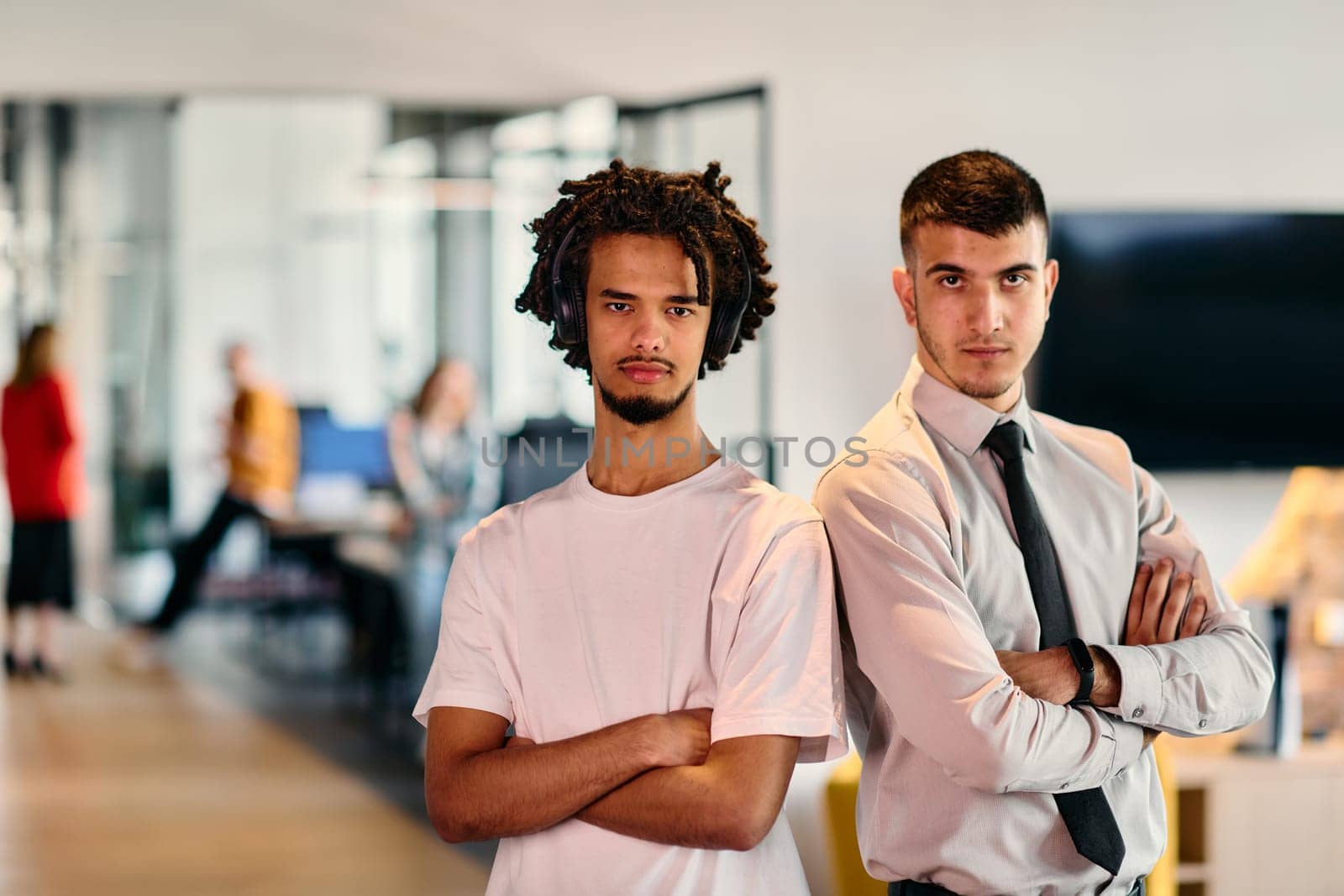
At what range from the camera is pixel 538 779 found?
1.55 metres

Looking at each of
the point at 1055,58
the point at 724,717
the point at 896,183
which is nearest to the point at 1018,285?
the point at 724,717

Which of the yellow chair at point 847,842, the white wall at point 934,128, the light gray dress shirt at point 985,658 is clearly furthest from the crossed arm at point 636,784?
the white wall at point 934,128

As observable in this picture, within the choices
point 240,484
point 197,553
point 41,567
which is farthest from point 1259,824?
point 41,567

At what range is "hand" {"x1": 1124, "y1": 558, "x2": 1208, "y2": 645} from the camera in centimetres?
176

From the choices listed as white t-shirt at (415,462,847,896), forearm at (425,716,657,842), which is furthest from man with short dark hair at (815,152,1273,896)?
forearm at (425,716,657,842)

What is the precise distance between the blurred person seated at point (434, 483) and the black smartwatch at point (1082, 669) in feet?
9.23

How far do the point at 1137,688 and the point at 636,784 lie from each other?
63cm

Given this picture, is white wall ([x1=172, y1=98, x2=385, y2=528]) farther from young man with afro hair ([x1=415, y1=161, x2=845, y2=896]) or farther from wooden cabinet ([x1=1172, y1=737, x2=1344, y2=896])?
young man with afro hair ([x1=415, y1=161, x2=845, y2=896])

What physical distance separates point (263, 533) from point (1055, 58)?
211 inches

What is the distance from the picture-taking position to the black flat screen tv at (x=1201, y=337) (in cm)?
370

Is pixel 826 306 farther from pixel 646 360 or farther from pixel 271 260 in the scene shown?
pixel 271 260

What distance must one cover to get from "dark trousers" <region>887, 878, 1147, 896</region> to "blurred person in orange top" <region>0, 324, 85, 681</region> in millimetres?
6314

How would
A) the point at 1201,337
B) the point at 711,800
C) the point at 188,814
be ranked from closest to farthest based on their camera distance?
the point at 711,800, the point at 1201,337, the point at 188,814

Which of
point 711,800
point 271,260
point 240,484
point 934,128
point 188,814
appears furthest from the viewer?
point 271,260
